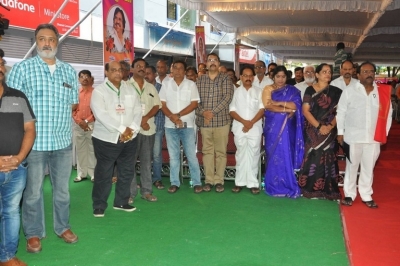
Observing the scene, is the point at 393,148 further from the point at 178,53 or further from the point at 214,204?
the point at 178,53

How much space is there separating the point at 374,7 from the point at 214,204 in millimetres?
4470

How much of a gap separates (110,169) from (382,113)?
10.2ft

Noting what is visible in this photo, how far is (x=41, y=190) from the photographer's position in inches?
148

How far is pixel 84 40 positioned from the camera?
34.3ft

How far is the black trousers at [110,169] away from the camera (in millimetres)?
4699

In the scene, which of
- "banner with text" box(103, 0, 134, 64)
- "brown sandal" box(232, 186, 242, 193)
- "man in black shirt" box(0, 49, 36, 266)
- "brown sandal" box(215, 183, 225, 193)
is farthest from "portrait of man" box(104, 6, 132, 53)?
"man in black shirt" box(0, 49, 36, 266)

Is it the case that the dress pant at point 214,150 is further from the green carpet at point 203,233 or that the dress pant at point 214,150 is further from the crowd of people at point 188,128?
the green carpet at point 203,233

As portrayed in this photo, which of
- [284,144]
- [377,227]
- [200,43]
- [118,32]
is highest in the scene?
[200,43]

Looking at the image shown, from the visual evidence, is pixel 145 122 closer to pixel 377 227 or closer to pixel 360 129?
pixel 360 129

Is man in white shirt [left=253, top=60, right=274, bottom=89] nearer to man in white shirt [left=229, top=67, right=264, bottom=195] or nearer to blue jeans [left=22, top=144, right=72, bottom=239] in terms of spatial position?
man in white shirt [left=229, top=67, right=264, bottom=195]

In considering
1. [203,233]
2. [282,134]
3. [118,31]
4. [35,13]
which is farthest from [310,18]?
[203,233]

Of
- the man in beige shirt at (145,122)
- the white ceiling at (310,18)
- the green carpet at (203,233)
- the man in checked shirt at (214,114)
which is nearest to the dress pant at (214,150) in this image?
the man in checked shirt at (214,114)

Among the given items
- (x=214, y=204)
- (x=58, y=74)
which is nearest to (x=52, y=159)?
(x=58, y=74)

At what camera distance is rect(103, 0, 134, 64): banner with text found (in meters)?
5.68
